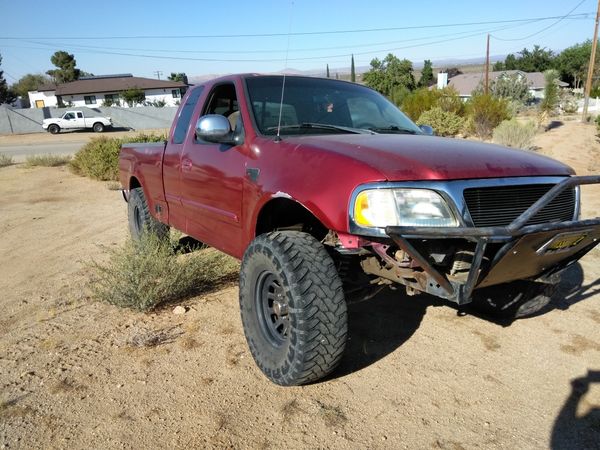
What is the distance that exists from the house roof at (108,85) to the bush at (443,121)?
42798 mm

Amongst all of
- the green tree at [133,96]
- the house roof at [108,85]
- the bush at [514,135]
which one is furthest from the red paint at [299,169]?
the house roof at [108,85]

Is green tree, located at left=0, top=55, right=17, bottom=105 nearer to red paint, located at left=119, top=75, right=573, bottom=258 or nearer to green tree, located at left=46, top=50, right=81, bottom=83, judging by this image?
green tree, located at left=46, top=50, right=81, bottom=83

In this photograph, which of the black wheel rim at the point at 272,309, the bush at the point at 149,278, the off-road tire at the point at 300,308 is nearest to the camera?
the off-road tire at the point at 300,308

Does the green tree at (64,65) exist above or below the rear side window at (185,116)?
above

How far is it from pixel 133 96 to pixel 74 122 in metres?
16.2

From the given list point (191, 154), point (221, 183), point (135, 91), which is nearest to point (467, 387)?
point (221, 183)

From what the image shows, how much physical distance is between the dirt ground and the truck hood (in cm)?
130

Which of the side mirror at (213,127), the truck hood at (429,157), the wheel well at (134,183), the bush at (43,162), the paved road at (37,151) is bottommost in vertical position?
the paved road at (37,151)

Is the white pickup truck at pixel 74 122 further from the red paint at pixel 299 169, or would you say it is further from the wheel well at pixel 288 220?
the wheel well at pixel 288 220

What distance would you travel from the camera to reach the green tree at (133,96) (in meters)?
53.2

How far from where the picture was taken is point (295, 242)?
2898 mm

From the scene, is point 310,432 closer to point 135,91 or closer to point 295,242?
point 295,242

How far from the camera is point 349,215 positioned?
2.58 metres

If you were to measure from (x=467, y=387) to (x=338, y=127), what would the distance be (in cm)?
195
